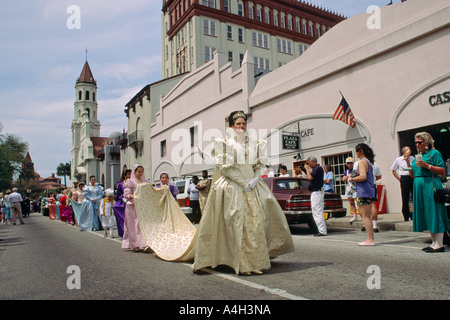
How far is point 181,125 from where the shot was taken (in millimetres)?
28469

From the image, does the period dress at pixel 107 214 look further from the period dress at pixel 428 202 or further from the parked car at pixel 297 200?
the period dress at pixel 428 202

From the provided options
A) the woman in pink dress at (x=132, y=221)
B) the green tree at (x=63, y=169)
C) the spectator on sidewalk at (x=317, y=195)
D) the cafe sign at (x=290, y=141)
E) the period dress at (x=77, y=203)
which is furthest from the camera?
the green tree at (x=63, y=169)

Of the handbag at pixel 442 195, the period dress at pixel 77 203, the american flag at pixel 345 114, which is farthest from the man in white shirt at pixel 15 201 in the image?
the handbag at pixel 442 195

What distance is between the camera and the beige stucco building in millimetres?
11906

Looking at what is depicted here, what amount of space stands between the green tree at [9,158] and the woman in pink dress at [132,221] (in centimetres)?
4586

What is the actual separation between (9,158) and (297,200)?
5240 centimetres

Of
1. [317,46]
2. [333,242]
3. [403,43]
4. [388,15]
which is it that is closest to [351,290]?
[333,242]

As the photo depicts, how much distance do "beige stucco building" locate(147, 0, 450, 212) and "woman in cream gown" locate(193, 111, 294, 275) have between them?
29.4 feet

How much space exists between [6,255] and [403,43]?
13207 mm

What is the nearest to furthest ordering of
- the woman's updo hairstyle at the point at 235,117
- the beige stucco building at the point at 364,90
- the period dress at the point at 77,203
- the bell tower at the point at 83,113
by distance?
the woman's updo hairstyle at the point at 235,117, the beige stucco building at the point at 364,90, the period dress at the point at 77,203, the bell tower at the point at 83,113

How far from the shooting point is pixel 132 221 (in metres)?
7.79

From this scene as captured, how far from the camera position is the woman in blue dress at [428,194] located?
586cm

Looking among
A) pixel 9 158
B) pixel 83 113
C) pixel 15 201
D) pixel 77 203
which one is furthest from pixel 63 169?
pixel 77 203

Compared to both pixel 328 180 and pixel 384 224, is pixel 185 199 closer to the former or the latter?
pixel 328 180
